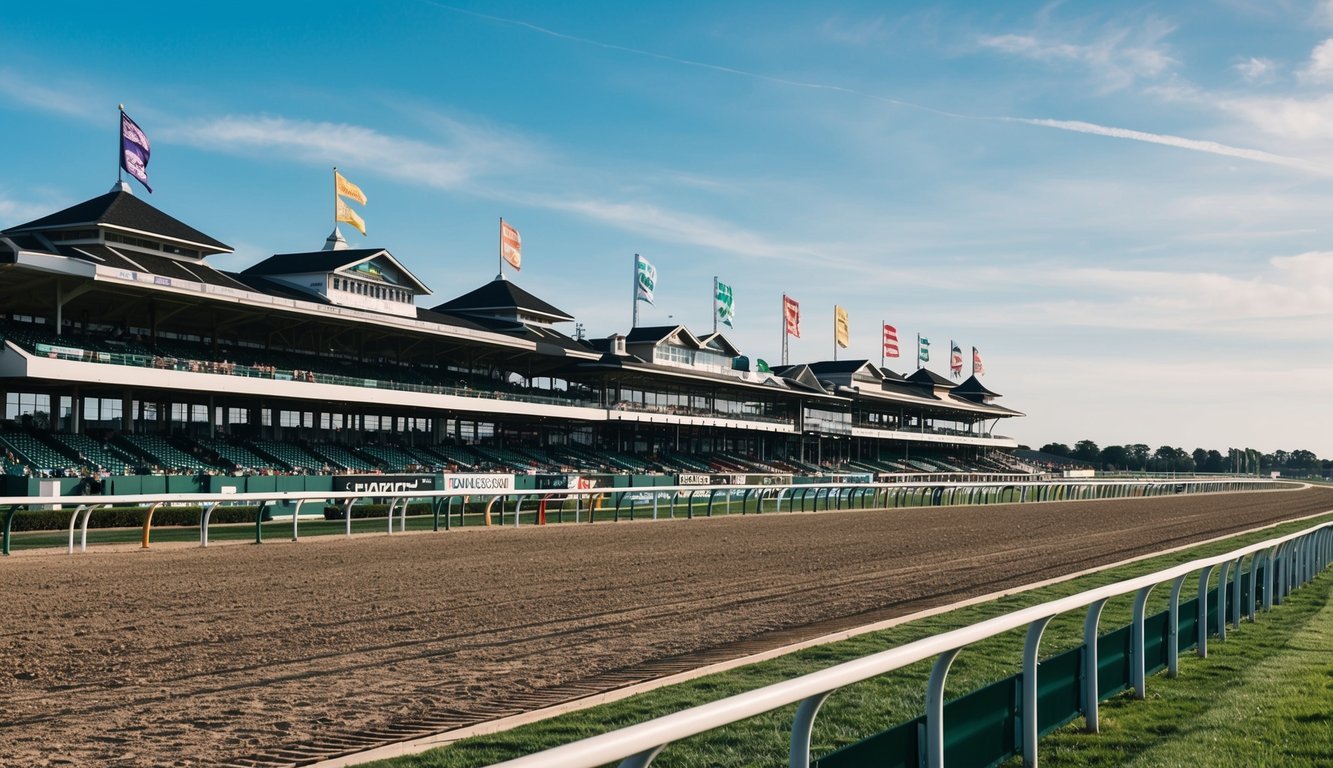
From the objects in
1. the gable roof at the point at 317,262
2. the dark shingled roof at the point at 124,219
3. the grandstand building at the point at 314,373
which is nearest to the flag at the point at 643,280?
the grandstand building at the point at 314,373

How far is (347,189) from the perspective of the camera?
145 ft

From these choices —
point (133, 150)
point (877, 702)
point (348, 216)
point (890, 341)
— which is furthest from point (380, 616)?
point (890, 341)

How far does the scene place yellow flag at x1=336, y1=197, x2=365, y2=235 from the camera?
43719mm

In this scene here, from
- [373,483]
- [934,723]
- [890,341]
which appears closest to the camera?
[934,723]

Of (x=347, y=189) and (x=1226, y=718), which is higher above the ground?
(x=347, y=189)

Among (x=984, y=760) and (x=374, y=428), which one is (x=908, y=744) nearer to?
(x=984, y=760)

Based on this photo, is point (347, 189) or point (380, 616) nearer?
point (380, 616)

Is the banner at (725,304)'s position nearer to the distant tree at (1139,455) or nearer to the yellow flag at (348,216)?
the yellow flag at (348,216)

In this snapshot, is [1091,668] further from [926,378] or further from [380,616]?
[926,378]

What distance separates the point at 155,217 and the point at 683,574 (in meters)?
28.6

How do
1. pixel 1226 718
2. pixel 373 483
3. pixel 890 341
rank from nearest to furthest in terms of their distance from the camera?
1. pixel 1226 718
2. pixel 373 483
3. pixel 890 341

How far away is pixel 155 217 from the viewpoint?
37000mm

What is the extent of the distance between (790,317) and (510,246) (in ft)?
65.6

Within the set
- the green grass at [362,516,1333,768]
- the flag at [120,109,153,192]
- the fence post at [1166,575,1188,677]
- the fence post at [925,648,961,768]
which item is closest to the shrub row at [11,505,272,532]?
the flag at [120,109,153,192]
